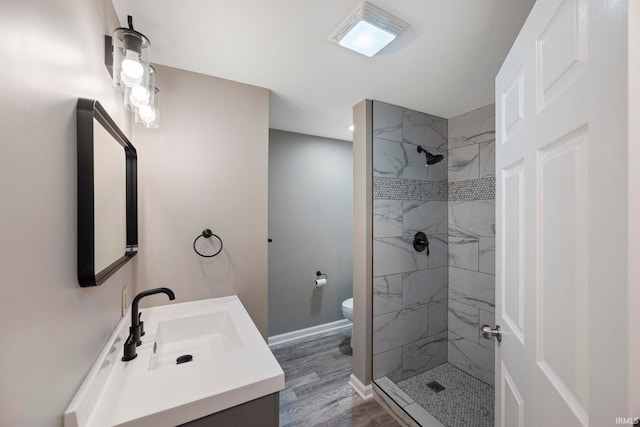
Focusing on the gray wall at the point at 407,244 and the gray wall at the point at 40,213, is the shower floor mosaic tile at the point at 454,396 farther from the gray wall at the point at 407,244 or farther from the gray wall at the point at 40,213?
the gray wall at the point at 40,213

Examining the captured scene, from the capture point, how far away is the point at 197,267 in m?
1.74

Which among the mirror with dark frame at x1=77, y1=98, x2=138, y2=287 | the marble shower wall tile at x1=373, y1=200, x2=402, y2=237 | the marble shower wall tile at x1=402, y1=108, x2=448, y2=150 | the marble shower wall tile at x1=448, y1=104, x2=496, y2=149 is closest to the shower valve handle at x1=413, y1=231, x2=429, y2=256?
the marble shower wall tile at x1=373, y1=200, x2=402, y2=237

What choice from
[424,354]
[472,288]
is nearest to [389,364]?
[424,354]

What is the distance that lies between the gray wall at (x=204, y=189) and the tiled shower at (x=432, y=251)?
0.98m

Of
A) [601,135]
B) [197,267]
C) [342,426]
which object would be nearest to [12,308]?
[601,135]

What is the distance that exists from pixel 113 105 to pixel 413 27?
149 centimetres

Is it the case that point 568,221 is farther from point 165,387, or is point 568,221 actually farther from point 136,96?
point 136,96

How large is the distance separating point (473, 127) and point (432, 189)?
67 centimetres

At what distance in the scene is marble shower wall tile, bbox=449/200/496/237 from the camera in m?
2.33

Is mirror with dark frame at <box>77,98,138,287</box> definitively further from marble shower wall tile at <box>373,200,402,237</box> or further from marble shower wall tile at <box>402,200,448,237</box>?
marble shower wall tile at <box>402,200,448,237</box>

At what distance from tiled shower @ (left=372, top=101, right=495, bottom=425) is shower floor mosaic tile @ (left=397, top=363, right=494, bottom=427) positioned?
0.01 metres

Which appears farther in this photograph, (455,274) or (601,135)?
(455,274)

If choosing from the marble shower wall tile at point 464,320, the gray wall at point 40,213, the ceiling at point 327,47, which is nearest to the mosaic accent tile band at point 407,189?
the ceiling at point 327,47

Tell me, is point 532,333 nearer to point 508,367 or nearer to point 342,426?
point 508,367
